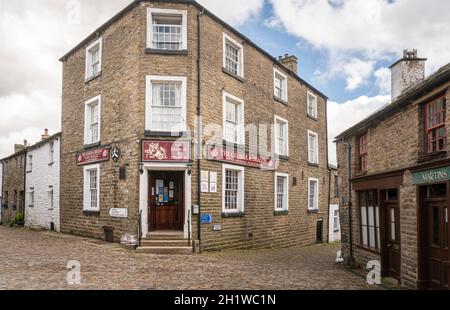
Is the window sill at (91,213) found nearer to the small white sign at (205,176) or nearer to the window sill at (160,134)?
the window sill at (160,134)

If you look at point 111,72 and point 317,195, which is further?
point 317,195

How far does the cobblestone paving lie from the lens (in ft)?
28.0

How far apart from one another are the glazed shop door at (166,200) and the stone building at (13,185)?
15520 mm

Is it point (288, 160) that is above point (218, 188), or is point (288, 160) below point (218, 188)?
above

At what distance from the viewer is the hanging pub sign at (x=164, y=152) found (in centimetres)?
1368

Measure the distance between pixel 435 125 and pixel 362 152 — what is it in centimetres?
456

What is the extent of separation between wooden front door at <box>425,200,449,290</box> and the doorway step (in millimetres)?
7273

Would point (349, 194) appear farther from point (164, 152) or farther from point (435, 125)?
point (164, 152)

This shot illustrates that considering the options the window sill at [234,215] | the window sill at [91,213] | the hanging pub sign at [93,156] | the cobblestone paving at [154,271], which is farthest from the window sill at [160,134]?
the window sill at [91,213]

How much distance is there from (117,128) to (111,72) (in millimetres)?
2453

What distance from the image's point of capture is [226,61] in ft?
54.5

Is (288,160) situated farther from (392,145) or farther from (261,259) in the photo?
(392,145)

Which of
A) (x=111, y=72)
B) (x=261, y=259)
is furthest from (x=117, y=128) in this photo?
(x=261, y=259)
